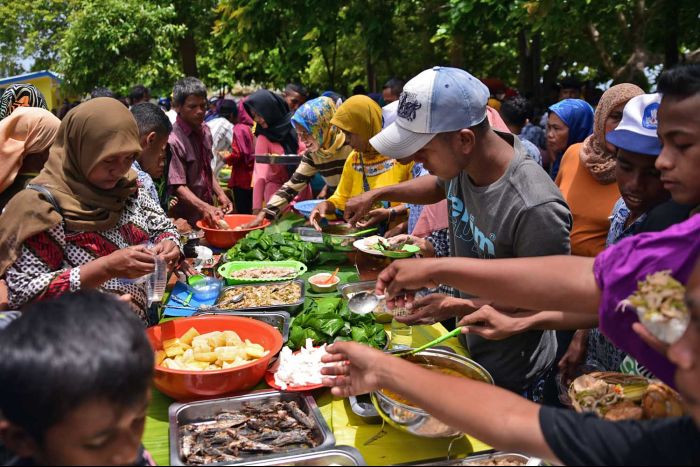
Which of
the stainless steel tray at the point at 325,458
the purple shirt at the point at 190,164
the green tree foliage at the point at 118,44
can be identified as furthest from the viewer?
the green tree foliage at the point at 118,44

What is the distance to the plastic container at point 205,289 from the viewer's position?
9.64ft

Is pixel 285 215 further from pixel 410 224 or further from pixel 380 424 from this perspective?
pixel 380 424

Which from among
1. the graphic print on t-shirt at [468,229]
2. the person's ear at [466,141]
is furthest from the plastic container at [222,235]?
the person's ear at [466,141]

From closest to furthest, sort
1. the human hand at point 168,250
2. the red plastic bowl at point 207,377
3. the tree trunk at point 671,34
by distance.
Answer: the red plastic bowl at point 207,377 < the human hand at point 168,250 < the tree trunk at point 671,34

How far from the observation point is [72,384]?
102 cm

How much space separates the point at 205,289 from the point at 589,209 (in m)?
2.18

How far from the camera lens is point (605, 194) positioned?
3.00 meters

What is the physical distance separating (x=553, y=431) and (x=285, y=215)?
3847 millimetres

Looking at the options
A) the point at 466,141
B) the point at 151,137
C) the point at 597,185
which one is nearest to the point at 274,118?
the point at 151,137

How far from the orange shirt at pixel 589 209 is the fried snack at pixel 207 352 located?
6.14 feet

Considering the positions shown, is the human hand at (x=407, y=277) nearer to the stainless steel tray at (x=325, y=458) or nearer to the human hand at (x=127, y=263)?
the stainless steel tray at (x=325, y=458)

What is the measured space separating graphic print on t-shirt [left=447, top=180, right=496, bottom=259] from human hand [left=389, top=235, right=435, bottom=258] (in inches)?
24.8

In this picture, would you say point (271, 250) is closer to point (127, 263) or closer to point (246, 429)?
point (127, 263)

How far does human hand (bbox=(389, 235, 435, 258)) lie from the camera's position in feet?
9.98
